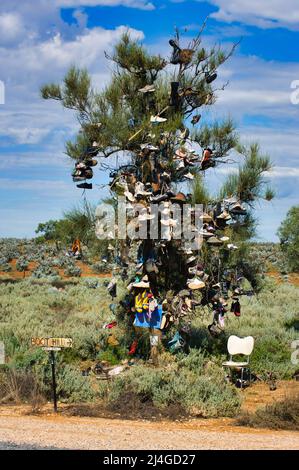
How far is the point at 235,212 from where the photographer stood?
13320mm

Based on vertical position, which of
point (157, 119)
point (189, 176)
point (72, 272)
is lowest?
point (72, 272)

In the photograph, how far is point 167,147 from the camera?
1370cm

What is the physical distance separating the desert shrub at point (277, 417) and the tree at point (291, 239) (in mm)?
8983

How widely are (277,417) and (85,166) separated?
586 cm

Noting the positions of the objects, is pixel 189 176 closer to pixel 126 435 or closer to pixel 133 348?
pixel 133 348

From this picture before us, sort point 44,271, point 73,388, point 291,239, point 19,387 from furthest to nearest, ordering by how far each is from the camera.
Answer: point 44,271 < point 291,239 < point 73,388 < point 19,387

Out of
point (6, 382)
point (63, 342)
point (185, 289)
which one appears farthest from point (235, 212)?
point (6, 382)

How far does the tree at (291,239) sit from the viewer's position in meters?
19.4

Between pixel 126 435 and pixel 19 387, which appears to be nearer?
pixel 126 435

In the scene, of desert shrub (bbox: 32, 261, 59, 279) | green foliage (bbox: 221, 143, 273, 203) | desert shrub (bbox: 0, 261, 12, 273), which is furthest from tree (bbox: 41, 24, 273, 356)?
desert shrub (bbox: 0, 261, 12, 273)

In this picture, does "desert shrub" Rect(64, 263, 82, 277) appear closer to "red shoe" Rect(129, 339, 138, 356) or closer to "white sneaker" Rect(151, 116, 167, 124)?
"red shoe" Rect(129, 339, 138, 356)

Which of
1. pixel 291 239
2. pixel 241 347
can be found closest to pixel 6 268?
pixel 291 239

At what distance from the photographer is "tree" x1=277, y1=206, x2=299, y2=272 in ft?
63.7

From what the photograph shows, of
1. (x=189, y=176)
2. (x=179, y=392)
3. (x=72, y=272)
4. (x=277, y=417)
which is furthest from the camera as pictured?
(x=72, y=272)
